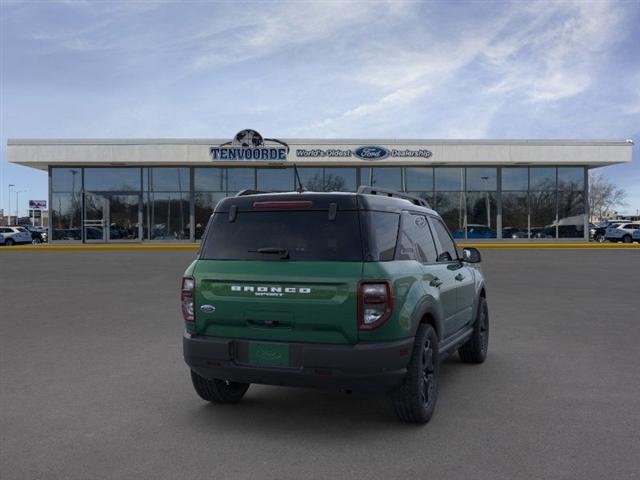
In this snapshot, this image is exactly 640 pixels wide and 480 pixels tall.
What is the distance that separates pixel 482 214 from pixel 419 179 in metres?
4.54

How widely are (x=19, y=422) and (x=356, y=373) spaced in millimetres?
2810

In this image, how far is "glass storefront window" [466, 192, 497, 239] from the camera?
37.1 m

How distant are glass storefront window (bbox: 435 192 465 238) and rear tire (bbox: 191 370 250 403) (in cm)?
3290

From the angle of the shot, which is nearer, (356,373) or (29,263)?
(356,373)

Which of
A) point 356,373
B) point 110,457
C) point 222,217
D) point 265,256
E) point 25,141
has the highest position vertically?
point 25,141

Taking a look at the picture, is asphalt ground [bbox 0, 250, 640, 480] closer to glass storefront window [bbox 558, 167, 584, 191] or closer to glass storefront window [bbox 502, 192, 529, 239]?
glass storefront window [bbox 502, 192, 529, 239]

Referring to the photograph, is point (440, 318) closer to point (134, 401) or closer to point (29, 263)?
point (134, 401)

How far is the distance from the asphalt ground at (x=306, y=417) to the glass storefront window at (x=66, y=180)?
29.5 meters

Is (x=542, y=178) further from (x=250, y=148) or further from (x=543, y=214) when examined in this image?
(x=250, y=148)

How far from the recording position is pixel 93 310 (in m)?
10.6

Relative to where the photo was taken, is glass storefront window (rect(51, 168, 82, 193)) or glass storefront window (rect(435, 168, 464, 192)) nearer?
glass storefront window (rect(51, 168, 82, 193))

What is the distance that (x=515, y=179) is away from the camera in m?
37.4

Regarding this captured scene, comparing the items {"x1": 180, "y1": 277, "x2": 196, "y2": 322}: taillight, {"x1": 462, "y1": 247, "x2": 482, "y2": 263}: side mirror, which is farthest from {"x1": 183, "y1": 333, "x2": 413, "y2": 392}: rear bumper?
{"x1": 462, "y1": 247, "x2": 482, "y2": 263}: side mirror

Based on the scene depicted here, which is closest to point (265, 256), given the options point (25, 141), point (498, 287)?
point (498, 287)
